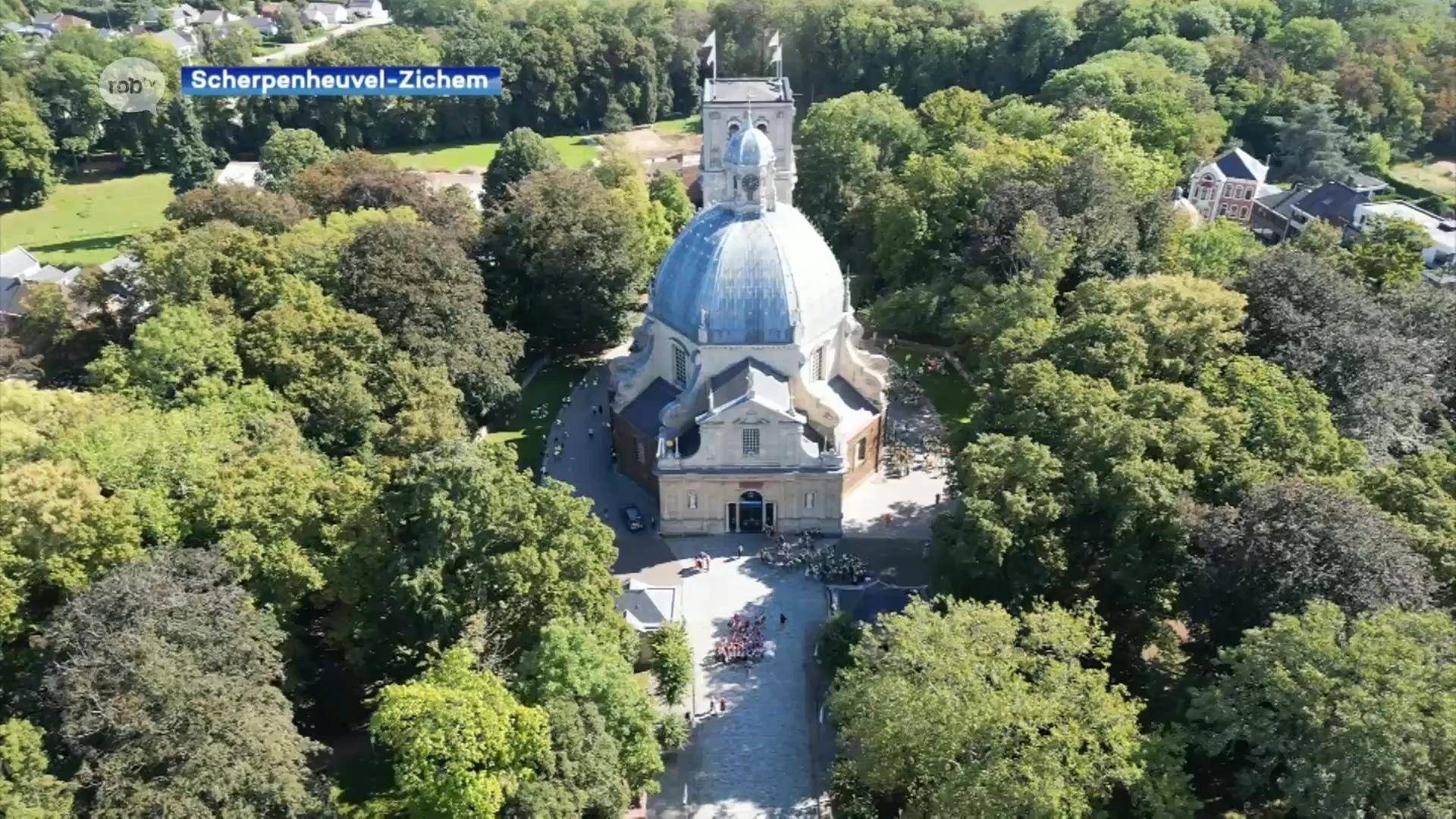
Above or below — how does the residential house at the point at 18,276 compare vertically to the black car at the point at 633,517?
above

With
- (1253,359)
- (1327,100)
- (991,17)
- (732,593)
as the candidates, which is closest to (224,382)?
(732,593)

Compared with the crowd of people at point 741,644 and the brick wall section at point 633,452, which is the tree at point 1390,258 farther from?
the brick wall section at point 633,452

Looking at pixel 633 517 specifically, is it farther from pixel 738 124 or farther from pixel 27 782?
pixel 738 124

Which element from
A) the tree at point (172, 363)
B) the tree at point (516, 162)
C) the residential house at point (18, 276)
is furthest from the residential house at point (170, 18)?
the tree at point (172, 363)

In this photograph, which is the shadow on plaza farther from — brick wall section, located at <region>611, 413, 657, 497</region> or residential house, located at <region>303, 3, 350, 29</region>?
residential house, located at <region>303, 3, 350, 29</region>

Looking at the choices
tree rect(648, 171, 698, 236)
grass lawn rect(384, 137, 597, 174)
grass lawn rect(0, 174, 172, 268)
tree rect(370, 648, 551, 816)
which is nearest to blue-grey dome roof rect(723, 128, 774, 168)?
tree rect(648, 171, 698, 236)

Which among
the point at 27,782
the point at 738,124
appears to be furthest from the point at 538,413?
the point at 27,782
